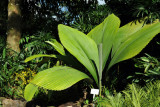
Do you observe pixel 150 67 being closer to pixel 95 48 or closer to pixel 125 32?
pixel 125 32

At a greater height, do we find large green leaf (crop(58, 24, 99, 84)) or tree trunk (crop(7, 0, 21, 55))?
tree trunk (crop(7, 0, 21, 55))

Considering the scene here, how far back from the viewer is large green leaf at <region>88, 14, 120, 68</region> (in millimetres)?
2424

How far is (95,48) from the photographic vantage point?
230 cm

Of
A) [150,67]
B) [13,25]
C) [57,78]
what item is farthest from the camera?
[13,25]

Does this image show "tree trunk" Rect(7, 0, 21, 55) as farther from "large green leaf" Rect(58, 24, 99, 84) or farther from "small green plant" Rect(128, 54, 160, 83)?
"small green plant" Rect(128, 54, 160, 83)

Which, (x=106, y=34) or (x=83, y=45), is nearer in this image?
(x=83, y=45)

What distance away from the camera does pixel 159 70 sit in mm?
2090

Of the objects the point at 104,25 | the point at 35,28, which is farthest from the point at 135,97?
the point at 35,28

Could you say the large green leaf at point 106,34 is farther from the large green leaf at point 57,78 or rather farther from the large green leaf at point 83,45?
the large green leaf at point 57,78

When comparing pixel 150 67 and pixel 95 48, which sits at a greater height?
pixel 95 48

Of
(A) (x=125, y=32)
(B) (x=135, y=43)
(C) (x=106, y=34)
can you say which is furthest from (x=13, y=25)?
(B) (x=135, y=43)

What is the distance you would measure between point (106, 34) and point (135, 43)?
0.48 meters

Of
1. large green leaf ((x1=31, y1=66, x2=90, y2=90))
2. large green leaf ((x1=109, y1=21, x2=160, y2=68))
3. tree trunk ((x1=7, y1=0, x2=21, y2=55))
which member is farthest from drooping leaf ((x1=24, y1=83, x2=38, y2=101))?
tree trunk ((x1=7, y1=0, x2=21, y2=55))

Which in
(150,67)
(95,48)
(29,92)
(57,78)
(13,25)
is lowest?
(29,92)
